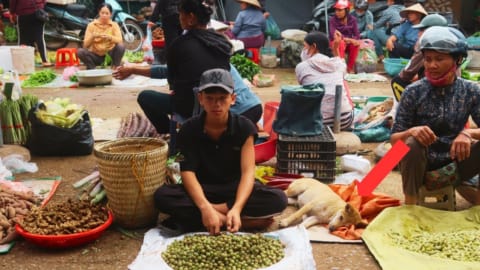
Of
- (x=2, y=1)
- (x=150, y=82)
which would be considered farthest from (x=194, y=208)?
(x=2, y=1)

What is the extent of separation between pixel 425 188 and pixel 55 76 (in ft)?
22.7

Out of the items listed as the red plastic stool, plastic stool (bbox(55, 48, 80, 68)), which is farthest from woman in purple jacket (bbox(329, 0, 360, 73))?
plastic stool (bbox(55, 48, 80, 68))

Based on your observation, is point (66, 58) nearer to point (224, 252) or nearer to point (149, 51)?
point (149, 51)

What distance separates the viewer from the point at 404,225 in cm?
355

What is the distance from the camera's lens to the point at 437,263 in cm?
305

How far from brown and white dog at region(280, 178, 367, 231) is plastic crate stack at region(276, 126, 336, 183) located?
1.85ft

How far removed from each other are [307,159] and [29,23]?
7.34 m

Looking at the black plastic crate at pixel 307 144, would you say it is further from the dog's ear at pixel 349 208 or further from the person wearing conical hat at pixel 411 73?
the person wearing conical hat at pixel 411 73

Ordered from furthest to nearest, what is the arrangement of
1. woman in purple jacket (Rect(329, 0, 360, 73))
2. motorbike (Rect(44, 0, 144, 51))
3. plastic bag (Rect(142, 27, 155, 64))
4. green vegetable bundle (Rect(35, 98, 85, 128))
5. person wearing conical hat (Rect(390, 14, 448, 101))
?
motorbike (Rect(44, 0, 144, 51)) → plastic bag (Rect(142, 27, 155, 64)) → woman in purple jacket (Rect(329, 0, 360, 73)) → person wearing conical hat (Rect(390, 14, 448, 101)) → green vegetable bundle (Rect(35, 98, 85, 128))

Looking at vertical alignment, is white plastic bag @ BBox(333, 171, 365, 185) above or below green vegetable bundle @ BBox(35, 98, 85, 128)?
below

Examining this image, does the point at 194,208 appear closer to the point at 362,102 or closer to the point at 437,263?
the point at 437,263

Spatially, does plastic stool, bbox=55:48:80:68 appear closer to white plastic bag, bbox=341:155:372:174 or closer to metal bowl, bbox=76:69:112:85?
metal bowl, bbox=76:69:112:85

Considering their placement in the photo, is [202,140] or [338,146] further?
[338,146]

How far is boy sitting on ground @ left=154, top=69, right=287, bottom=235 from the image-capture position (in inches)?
136
